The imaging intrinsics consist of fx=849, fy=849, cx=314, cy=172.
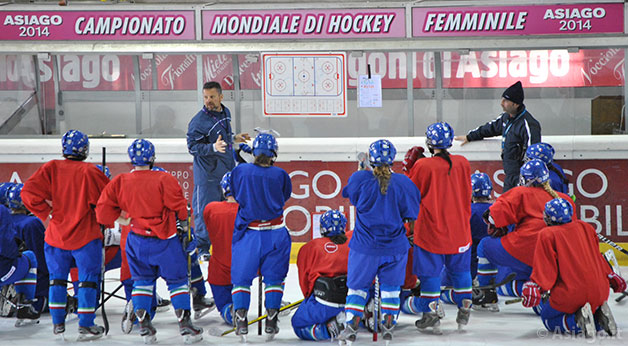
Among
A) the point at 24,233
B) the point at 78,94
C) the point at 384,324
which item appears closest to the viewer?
the point at 384,324

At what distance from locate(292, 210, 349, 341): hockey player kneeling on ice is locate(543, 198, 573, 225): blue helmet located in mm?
1478

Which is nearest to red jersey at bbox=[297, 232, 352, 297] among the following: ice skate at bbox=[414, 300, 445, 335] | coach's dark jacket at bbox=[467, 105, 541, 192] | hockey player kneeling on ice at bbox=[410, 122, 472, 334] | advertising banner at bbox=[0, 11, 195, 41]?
hockey player kneeling on ice at bbox=[410, 122, 472, 334]

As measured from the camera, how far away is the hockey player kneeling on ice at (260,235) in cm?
614

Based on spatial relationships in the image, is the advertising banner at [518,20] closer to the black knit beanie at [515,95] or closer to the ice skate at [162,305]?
the black knit beanie at [515,95]

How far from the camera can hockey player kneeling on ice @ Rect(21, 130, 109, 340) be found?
624 cm

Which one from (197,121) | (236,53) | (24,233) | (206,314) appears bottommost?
(206,314)

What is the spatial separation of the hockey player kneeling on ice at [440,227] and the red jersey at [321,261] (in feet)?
1.92

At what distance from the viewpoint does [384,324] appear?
235 inches

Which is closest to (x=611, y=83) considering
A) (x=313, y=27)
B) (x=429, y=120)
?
(x=429, y=120)

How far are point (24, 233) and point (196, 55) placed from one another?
3.45 m

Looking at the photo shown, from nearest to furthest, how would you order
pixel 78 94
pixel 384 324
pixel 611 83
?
pixel 384 324 < pixel 611 83 < pixel 78 94

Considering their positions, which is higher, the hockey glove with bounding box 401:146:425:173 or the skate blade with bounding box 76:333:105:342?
the hockey glove with bounding box 401:146:425:173

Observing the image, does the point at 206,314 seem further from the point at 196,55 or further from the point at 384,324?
the point at 196,55

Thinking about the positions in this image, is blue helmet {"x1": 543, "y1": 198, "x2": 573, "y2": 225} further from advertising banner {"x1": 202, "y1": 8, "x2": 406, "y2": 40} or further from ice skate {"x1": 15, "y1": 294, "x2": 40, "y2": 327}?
ice skate {"x1": 15, "y1": 294, "x2": 40, "y2": 327}
